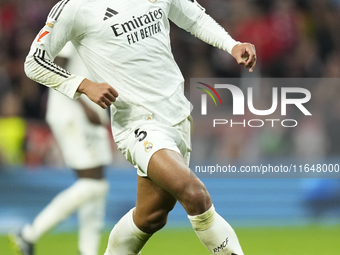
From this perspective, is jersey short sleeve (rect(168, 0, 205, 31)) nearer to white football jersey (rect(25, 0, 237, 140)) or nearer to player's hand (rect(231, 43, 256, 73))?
white football jersey (rect(25, 0, 237, 140))

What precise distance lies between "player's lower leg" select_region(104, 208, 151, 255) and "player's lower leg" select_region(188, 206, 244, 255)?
508 millimetres

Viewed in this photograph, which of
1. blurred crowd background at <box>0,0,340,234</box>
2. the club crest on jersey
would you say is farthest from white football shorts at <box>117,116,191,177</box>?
blurred crowd background at <box>0,0,340,234</box>

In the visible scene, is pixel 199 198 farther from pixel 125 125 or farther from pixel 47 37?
pixel 47 37

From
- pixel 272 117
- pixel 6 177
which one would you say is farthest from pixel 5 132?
pixel 272 117

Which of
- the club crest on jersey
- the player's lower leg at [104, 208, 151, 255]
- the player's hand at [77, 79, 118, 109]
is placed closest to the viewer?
the player's hand at [77, 79, 118, 109]

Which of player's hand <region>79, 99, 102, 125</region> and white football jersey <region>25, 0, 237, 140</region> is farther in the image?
player's hand <region>79, 99, 102, 125</region>

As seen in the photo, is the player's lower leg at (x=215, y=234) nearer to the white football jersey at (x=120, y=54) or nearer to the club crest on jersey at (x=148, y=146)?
the club crest on jersey at (x=148, y=146)

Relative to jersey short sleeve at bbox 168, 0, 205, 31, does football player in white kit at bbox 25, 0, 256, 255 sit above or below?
below

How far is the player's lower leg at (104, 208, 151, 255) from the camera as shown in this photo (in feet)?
11.1

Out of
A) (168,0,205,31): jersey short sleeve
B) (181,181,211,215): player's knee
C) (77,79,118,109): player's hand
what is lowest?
(181,181,211,215): player's knee

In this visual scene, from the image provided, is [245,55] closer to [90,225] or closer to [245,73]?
[90,225]

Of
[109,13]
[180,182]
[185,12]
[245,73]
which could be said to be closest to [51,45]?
[109,13]

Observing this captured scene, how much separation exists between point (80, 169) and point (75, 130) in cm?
35

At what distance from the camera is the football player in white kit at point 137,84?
10.0ft
